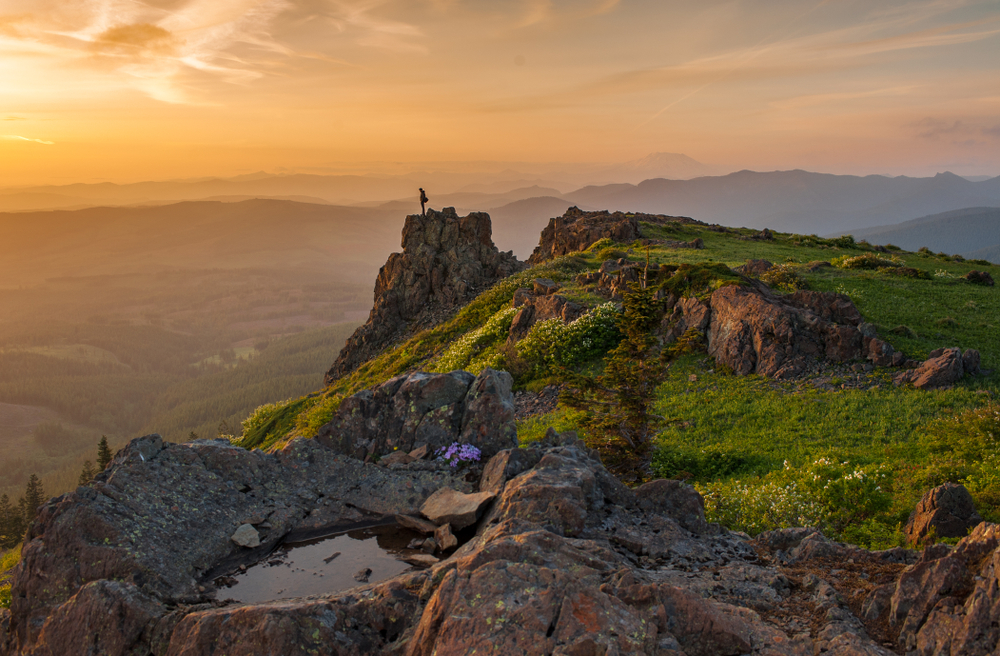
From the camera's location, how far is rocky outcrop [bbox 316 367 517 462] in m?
11.9

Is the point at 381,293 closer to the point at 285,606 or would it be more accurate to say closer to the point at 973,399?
the point at 973,399

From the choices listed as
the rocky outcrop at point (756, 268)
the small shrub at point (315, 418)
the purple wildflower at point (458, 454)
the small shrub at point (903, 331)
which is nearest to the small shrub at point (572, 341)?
the small shrub at point (315, 418)

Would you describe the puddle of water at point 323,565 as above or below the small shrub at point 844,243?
below

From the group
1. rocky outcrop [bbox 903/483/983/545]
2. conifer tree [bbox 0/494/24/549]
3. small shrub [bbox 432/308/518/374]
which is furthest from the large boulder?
conifer tree [bbox 0/494/24/549]

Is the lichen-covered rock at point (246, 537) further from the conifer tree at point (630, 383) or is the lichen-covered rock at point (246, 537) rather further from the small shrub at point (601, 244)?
the small shrub at point (601, 244)

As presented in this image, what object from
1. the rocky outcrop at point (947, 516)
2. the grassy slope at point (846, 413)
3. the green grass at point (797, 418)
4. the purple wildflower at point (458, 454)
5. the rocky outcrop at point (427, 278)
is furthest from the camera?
the rocky outcrop at point (427, 278)

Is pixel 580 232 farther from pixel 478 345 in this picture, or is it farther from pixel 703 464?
pixel 703 464

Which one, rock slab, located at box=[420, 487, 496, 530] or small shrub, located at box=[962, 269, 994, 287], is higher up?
small shrub, located at box=[962, 269, 994, 287]

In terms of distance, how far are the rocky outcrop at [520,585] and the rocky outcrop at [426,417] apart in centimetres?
200

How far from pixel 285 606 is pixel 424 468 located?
489cm

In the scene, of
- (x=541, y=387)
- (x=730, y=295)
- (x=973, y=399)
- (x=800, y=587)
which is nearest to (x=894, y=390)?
(x=973, y=399)

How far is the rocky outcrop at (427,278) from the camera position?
53.5 metres

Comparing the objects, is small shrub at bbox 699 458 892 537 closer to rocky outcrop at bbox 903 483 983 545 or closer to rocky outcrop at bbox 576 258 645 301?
rocky outcrop at bbox 903 483 983 545

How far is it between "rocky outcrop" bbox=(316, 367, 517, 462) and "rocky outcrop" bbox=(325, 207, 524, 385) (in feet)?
125
